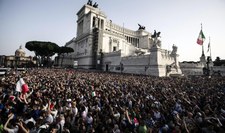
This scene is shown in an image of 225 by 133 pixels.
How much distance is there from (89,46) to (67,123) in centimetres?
5409

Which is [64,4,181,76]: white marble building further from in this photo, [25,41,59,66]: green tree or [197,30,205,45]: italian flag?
[25,41,59,66]: green tree

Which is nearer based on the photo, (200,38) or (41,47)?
(200,38)

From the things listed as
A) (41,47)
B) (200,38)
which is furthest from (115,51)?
(41,47)

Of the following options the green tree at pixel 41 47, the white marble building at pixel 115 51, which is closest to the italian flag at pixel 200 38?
the white marble building at pixel 115 51

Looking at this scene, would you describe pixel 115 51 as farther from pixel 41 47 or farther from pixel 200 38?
pixel 41 47

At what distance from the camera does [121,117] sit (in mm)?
6914

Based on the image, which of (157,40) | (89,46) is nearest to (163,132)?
(157,40)

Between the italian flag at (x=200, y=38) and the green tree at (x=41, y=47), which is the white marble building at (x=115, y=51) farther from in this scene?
the green tree at (x=41, y=47)

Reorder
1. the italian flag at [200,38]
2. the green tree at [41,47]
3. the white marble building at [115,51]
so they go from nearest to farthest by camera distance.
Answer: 1. the italian flag at [200,38]
2. the white marble building at [115,51]
3. the green tree at [41,47]

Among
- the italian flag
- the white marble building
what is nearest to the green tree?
the white marble building

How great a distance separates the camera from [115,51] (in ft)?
159

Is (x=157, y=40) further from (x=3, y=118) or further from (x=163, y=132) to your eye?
(x=3, y=118)

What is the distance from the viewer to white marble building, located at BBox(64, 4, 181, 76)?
3466 centimetres

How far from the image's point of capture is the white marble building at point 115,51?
114 ft
